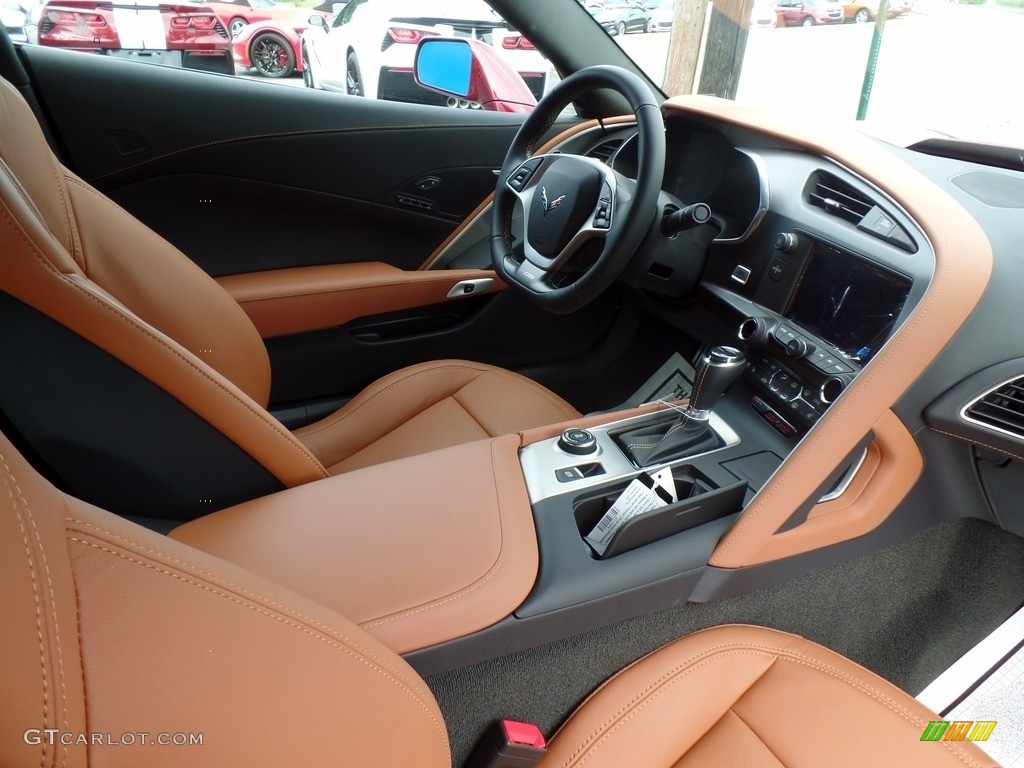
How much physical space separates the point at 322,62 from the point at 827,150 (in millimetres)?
1466

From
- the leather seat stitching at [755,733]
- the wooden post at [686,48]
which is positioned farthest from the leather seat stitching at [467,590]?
the wooden post at [686,48]

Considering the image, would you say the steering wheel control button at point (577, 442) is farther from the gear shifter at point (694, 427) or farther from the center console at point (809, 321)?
the center console at point (809, 321)

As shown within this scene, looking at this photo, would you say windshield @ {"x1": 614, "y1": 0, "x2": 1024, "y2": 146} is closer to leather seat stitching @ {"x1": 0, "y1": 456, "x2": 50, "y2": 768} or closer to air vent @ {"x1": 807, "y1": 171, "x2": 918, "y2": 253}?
air vent @ {"x1": 807, "y1": 171, "x2": 918, "y2": 253}

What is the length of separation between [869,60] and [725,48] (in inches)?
14.8

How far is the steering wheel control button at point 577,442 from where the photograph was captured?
3.43 ft

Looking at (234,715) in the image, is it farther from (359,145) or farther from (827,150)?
(359,145)

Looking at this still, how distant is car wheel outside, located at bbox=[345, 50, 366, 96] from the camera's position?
6.28 ft

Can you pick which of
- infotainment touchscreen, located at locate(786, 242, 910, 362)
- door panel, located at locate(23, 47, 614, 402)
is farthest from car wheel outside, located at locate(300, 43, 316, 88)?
infotainment touchscreen, located at locate(786, 242, 910, 362)

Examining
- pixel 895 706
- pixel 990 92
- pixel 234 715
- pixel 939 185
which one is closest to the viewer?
pixel 234 715

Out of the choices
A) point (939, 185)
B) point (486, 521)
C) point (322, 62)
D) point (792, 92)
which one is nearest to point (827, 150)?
point (939, 185)

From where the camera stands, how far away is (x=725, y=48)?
1.89 m

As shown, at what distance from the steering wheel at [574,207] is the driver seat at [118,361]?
496mm

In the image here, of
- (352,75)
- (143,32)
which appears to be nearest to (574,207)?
(352,75)

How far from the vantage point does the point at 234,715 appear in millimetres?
444
